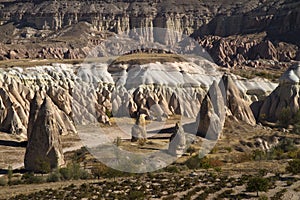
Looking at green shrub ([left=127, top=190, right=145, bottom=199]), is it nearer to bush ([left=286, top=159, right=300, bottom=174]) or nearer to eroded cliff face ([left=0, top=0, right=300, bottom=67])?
bush ([left=286, top=159, right=300, bottom=174])

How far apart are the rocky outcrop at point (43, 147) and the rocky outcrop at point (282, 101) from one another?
23.9m

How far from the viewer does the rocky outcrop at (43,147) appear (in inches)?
1235

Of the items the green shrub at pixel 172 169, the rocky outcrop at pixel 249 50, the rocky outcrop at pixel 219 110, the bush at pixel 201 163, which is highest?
the rocky outcrop at pixel 249 50

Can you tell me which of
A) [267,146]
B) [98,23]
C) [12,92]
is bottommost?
[267,146]

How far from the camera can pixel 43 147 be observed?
3142 cm

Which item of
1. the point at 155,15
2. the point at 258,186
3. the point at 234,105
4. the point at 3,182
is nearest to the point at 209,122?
the point at 234,105

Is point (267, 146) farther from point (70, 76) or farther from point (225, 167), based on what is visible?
point (70, 76)

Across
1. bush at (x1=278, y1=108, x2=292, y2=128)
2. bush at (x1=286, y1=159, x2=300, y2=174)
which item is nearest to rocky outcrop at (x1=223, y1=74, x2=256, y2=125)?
bush at (x1=278, y1=108, x2=292, y2=128)

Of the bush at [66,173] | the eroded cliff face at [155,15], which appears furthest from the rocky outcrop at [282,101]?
the eroded cliff face at [155,15]

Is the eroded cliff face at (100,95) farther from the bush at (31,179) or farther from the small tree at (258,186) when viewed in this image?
the small tree at (258,186)

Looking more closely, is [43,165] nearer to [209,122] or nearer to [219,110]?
[209,122]

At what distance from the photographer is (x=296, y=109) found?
163 ft

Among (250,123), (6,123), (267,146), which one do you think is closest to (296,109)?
(250,123)

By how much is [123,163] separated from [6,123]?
1791 cm
